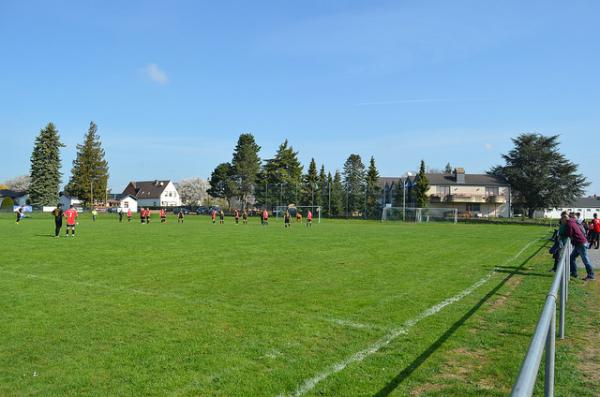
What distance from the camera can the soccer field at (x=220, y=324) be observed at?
481cm

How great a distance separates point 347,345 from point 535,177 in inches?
3122

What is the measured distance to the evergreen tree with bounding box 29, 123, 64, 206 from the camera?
76.4m

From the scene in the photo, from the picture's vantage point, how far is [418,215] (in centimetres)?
6419

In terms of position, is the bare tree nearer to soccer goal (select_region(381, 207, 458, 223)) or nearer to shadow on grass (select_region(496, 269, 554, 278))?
soccer goal (select_region(381, 207, 458, 223))

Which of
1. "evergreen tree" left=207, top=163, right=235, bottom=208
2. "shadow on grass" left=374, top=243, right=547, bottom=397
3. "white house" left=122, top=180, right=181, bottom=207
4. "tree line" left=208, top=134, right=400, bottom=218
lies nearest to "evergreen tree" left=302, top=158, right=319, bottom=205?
"tree line" left=208, top=134, right=400, bottom=218

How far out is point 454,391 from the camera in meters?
4.62

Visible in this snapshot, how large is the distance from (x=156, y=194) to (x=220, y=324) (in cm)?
12290

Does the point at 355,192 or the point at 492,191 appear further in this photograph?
the point at 492,191

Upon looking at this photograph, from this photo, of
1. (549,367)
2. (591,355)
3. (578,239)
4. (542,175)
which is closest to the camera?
(549,367)

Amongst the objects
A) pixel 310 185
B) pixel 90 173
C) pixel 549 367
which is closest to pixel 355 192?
pixel 310 185

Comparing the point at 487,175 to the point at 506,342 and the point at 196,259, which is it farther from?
the point at 506,342

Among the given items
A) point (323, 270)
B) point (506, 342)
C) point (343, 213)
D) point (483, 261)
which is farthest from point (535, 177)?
point (506, 342)

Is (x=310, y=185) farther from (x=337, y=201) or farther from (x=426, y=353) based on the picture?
(x=426, y=353)

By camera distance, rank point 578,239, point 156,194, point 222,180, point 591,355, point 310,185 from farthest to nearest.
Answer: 1. point 156,194
2. point 222,180
3. point 310,185
4. point 578,239
5. point 591,355
